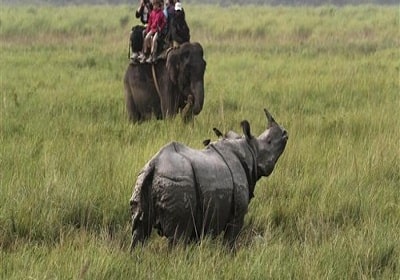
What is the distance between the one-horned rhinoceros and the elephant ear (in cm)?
300

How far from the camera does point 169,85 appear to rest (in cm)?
660

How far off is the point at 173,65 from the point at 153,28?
58 centimetres

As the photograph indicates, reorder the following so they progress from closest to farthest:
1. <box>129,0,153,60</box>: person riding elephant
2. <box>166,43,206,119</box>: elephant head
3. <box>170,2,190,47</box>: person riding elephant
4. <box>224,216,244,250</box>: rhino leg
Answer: <box>224,216,244,250</box>: rhino leg < <box>166,43,206,119</box>: elephant head < <box>170,2,190,47</box>: person riding elephant < <box>129,0,153,60</box>: person riding elephant

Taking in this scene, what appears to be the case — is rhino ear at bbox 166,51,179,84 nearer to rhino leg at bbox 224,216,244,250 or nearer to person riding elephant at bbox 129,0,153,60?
person riding elephant at bbox 129,0,153,60

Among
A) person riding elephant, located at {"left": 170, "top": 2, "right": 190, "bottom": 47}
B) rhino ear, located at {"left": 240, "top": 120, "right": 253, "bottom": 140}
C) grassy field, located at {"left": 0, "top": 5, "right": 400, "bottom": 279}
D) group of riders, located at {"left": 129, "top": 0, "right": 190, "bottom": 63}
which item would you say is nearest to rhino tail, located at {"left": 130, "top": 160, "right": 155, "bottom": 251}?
grassy field, located at {"left": 0, "top": 5, "right": 400, "bottom": 279}

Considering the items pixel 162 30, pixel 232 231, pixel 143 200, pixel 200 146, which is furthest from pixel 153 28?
pixel 143 200

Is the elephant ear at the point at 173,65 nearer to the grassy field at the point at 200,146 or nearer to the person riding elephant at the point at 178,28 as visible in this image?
the person riding elephant at the point at 178,28

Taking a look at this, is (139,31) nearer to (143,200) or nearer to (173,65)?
(173,65)

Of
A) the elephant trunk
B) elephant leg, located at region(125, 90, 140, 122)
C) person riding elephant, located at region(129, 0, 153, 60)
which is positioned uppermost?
person riding elephant, located at region(129, 0, 153, 60)

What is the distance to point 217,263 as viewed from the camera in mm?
3152

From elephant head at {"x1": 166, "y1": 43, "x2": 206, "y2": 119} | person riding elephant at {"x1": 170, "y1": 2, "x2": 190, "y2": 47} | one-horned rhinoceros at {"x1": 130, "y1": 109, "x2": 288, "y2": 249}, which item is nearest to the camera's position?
one-horned rhinoceros at {"x1": 130, "y1": 109, "x2": 288, "y2": 249}

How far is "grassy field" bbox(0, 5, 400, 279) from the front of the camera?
3197mm

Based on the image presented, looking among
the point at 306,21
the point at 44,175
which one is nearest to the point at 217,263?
the point at 44,175

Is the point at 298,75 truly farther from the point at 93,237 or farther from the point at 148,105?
the point at 93,237
